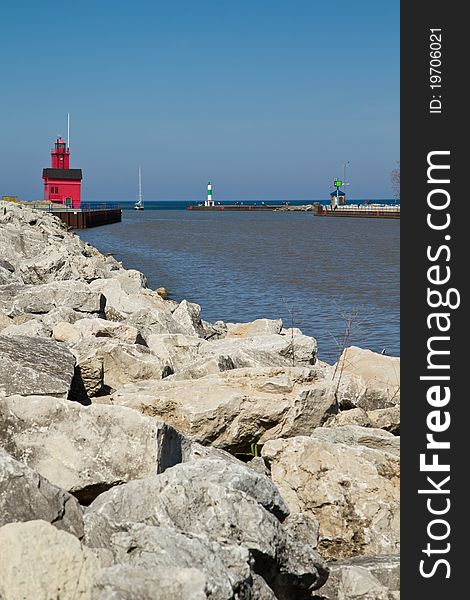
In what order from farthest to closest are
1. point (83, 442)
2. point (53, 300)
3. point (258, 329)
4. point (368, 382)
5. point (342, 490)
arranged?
1. point (258, 329)
2. point (53, 300)
3. point (368, 382)
4. point (342, 490)
5. point (83, 442)

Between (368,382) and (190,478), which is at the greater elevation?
(190,478)

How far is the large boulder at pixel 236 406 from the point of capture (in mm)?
5438

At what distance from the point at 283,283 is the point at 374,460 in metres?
20.1

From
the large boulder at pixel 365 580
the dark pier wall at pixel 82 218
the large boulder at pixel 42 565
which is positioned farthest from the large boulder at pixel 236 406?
the dark pier wall at pixel 82 218

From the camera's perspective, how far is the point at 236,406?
553 centimetres

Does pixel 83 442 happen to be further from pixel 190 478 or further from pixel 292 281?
pixel 292 281

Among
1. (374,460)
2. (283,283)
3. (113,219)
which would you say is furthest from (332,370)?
(113,219)

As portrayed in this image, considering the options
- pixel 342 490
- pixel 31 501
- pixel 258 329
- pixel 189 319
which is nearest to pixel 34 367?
pixel 31 501

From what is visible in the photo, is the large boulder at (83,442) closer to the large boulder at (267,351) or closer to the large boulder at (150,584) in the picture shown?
the large boulder at (150,584)

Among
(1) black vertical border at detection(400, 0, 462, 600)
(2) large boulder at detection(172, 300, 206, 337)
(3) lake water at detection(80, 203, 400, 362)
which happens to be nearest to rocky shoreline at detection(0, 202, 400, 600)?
(1) black vertical border at detection(400, 0, 462, 600)

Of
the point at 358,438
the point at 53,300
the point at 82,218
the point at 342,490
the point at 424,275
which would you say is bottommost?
the point at 342,490

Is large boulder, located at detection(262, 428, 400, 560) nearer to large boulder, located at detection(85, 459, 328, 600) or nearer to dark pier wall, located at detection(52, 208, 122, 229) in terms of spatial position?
large boulder, located at detection(85, 459, 328, 600)

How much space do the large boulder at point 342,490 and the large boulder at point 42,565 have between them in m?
1.84

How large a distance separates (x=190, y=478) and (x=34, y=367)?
5.77 ft
